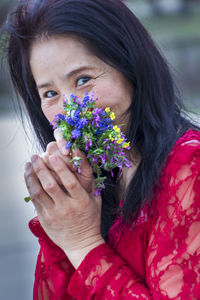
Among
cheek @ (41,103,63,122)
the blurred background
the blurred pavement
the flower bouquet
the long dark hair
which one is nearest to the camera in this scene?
the flower bouquet

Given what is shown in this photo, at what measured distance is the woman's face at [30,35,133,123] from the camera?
2.07 metres

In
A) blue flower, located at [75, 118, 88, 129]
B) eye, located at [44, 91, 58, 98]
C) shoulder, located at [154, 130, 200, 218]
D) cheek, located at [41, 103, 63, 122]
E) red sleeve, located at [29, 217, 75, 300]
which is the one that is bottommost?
red sleeve, located at [29, 217, 75, 300]

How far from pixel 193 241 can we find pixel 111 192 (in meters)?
0.66

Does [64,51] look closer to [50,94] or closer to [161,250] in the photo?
[50,94]

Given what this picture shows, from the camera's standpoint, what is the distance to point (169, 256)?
179 centimetres

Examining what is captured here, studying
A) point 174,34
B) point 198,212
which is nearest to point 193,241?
point 198,212

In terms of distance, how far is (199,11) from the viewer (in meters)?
23.9

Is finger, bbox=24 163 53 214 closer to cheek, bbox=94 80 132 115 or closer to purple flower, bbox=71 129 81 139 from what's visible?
purple flower, bbox=71 129 81 139

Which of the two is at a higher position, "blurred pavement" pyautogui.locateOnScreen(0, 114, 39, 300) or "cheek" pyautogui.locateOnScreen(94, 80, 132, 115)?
"cheek" pyautogui.locateOnScreen(94, 80, 132, 115)

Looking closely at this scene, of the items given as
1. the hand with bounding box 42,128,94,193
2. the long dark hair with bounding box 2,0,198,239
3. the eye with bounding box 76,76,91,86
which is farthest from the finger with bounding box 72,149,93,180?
the eye with bounding box 76,76,91,86

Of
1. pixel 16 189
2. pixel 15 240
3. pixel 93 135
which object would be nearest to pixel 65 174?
pixel 93 135

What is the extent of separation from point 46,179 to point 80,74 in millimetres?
426

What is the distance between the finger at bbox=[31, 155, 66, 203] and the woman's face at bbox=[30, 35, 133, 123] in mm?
303

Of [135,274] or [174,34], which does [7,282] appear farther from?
[174,34]
